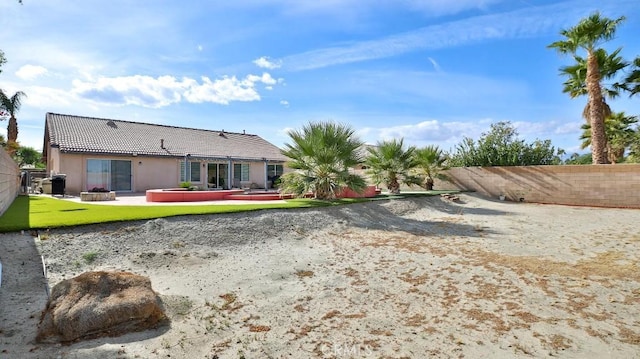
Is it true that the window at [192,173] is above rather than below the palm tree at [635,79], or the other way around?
below

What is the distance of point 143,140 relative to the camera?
2378 cm

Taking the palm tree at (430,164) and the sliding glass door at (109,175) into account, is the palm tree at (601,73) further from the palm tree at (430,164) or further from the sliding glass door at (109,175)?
the sliding glass door at (109,175)

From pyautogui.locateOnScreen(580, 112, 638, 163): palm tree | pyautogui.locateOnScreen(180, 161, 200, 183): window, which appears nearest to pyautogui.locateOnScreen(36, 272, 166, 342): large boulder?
pyautogui.locateOnScreen(180, 161, 200, 183): window

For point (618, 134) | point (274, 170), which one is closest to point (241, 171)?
point (274, 170)

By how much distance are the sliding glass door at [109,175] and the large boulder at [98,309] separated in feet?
56.8

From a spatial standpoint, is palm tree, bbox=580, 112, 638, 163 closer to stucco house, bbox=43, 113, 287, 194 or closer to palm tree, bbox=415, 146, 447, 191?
palm tree, bbox=415, 146, 447, 191

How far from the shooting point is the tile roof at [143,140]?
20.5 meters

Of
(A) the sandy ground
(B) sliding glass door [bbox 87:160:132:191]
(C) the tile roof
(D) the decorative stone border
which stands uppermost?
(C) the tile roof

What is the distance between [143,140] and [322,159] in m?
15.7

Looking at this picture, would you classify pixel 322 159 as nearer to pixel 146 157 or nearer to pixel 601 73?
pixel 146 157

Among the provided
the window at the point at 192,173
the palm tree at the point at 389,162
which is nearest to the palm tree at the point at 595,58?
the palm tree at the point at 389,162

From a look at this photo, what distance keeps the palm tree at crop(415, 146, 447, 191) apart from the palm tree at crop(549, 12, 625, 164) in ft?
26.3

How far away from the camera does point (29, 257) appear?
20.9 ft

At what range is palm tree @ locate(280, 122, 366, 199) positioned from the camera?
45.8 ft
